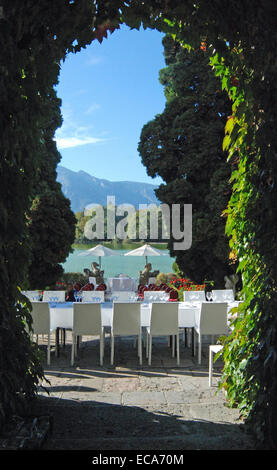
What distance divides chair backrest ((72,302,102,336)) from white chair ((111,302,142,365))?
25cm

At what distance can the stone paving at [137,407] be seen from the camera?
312 centimetres

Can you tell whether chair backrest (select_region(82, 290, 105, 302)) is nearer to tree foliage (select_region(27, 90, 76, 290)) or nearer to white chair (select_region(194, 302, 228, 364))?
white chair (select_region(194, 302, 228, 364))

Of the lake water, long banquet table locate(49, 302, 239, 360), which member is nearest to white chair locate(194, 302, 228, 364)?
long banquet table locate(49, 302, 239, 360)

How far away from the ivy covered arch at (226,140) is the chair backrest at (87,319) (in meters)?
2.31

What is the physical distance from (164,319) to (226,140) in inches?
132

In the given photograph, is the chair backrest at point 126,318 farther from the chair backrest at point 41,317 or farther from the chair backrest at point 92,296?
the chair backrest at point 92,296

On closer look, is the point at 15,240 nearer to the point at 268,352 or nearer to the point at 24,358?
the point at 24,358

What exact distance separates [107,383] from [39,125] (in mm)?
3373

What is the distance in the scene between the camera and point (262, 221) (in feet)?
11.0

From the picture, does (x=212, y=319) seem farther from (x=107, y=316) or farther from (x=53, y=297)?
(x=53, y=297)

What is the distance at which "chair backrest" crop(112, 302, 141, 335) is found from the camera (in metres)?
6.11

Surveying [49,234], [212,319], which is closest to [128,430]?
[212,319]

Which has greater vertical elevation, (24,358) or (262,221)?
(262,221)
